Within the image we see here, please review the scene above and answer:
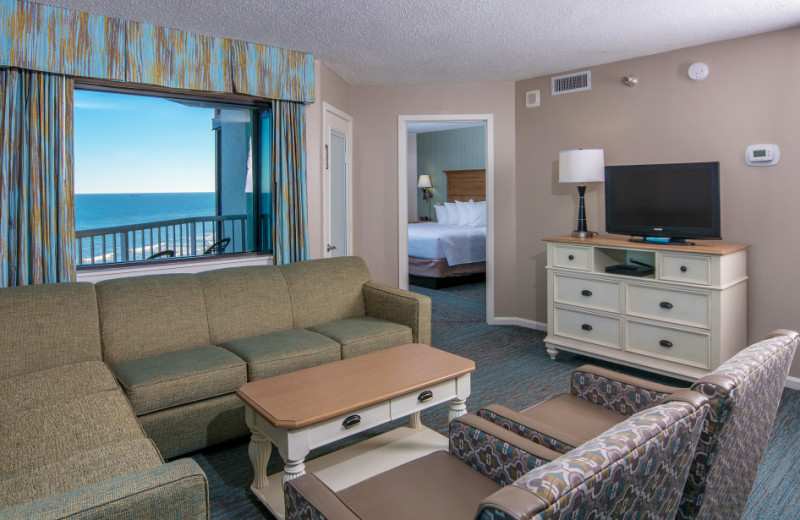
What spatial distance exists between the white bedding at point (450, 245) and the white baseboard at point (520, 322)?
192cm

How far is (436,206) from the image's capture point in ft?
31.3

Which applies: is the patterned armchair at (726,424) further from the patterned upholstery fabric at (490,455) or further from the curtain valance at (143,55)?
the curtain valance at (143,55)

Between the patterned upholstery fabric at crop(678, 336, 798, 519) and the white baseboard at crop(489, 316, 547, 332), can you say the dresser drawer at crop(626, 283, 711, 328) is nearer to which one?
the white baseboard at crop(489, 316, 547, 332)

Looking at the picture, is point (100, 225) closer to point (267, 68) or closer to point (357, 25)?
point (267, 68)

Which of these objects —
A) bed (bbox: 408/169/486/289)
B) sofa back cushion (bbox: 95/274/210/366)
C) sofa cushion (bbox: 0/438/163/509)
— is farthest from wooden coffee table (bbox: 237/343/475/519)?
bed (bbox: 408/169/486/289)

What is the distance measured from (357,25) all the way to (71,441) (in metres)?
2.78

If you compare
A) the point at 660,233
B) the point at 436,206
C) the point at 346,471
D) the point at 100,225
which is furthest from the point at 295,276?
the point at 436,206

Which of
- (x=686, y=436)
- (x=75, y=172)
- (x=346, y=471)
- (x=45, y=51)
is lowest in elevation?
(x=346, y=471)

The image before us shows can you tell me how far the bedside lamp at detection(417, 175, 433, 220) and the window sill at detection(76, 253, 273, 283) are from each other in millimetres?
6421

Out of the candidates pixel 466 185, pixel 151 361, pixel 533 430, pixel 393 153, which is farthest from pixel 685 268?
pixel 466 185

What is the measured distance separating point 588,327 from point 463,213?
514 centimetres

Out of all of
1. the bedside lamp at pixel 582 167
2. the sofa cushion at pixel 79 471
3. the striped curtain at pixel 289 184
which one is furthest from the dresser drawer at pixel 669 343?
the sofa cushion at pixel 79 471

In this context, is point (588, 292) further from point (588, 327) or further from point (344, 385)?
point (344, 385)

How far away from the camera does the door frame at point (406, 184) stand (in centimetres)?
516
